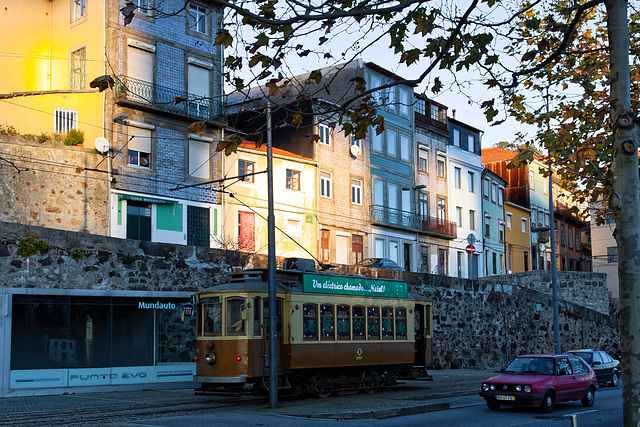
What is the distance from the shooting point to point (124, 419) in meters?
15.5

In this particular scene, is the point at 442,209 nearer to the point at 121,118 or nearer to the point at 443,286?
the point at 443,286

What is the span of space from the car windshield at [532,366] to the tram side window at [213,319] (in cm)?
690

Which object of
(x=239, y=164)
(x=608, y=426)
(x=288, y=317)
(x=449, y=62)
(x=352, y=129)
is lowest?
(x=608, y=426)

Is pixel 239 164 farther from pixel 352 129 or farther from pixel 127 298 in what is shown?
pixel 352 129

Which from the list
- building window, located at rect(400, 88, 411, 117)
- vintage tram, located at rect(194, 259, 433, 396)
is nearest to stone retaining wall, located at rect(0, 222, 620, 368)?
vintage tram, located at rect(194, 259, 433, 396)

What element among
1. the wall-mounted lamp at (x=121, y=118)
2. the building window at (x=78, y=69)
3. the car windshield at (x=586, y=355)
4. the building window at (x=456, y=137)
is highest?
the building window at (x=456, y=137)

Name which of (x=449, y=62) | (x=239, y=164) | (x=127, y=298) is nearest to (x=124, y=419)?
(x=127, y=298)

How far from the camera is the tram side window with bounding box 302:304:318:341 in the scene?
20.0 metres

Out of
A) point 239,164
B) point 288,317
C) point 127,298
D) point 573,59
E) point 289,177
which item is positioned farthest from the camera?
point 289,177

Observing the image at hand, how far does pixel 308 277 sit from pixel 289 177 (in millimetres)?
20722

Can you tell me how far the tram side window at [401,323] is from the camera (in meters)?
23.5

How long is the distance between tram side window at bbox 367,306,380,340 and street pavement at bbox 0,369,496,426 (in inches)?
62.2

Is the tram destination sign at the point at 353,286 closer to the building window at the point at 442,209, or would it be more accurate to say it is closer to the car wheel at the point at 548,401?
the car wheel at the point at 548,401

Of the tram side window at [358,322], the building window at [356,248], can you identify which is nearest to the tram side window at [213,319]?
the tram side window at [358,322]
